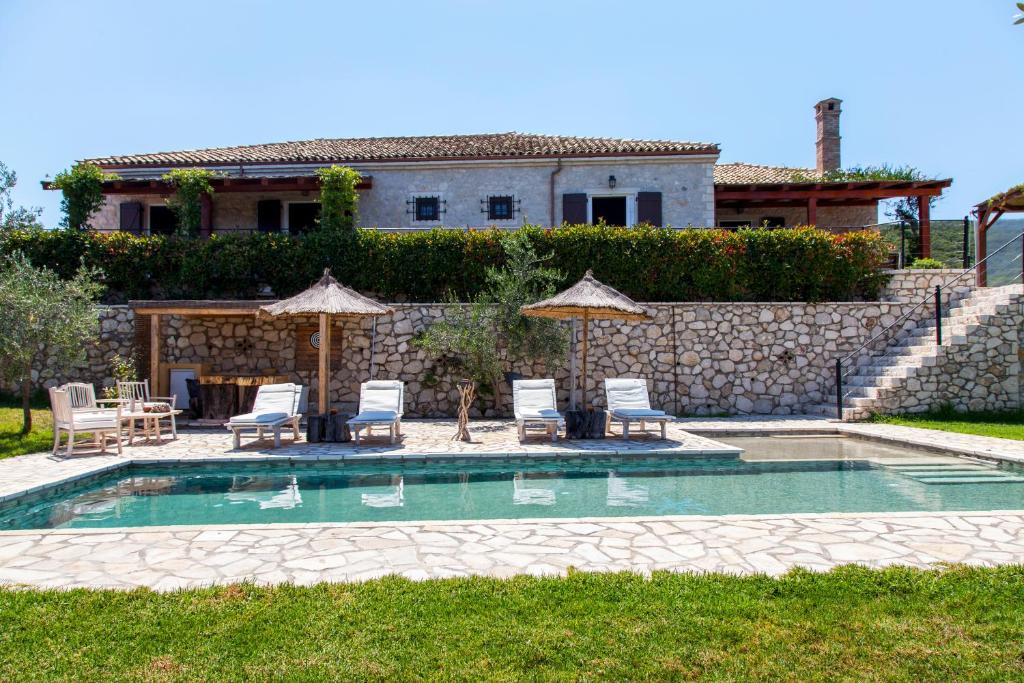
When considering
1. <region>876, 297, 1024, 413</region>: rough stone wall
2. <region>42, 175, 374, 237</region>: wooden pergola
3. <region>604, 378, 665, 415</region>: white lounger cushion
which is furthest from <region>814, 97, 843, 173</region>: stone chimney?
<region>604, 378, 665, 415</region>: white lounger cushion

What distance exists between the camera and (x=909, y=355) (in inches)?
559

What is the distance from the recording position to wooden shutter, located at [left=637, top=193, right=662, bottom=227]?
1883 centimetres

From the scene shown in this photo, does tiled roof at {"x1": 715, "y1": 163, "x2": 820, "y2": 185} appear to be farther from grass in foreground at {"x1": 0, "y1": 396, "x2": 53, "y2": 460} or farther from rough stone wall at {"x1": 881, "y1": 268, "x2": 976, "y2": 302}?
grass in foreground at {"x1": 0, "y1": 396, "x2": 53, "y2": 460}

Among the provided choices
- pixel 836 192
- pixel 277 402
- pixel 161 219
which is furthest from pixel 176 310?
pixel 836 192

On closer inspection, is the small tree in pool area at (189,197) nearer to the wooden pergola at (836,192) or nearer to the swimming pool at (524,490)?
the swimming pool at (524,490)

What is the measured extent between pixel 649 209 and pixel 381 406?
36.1 ft

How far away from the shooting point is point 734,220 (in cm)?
2238

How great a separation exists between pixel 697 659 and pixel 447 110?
21.9m

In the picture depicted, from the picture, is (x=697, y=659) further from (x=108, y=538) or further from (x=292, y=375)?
(x=292, y=375)

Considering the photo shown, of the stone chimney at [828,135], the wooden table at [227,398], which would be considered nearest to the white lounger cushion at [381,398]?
the wooden table at [227,398]

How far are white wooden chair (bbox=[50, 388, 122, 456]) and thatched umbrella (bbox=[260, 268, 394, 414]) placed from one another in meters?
2.83

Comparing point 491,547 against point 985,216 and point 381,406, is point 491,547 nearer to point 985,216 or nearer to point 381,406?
point 381,406

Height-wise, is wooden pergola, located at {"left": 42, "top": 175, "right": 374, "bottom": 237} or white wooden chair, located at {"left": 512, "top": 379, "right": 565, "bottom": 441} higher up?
wooden pergola, located at {"left": 42, "top": 175, "right": 374, "bottom": 237}

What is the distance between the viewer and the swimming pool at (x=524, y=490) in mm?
6551
